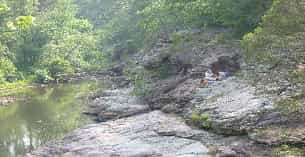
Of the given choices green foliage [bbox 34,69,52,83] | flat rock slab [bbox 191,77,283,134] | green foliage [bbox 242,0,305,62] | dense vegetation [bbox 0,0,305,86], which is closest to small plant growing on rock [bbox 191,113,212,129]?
flat rock slab [bbox 191,77,283,134]

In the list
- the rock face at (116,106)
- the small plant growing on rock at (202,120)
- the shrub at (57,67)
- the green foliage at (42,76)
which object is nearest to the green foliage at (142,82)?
the rock face at (116,106)

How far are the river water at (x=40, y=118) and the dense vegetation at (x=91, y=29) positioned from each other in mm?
6746

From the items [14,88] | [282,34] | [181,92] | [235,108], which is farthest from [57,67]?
[282,34]

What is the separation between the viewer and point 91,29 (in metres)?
75.8

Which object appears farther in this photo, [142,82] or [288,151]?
[142,82]

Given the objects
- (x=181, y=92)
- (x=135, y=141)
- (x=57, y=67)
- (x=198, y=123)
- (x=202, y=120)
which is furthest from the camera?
(x=57, y=67)

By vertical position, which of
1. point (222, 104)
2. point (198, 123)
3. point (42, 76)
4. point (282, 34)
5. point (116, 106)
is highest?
point (282, 34)

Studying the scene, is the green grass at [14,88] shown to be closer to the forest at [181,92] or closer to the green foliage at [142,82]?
the forest at [181,92]

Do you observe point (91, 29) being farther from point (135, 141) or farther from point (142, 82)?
point (135, 141)

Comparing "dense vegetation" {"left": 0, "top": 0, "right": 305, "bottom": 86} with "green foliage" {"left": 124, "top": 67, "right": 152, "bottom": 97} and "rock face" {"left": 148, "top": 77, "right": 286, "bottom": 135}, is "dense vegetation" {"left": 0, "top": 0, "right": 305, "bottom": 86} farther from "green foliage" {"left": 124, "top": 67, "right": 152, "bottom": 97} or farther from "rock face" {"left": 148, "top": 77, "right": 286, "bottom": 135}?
"rock face" {"left": 148, "top": 77, "right": 286, "bottom": 135}

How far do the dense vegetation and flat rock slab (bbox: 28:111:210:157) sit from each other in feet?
29.8

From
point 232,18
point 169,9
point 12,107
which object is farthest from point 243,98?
point 12,107

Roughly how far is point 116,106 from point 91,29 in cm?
4929

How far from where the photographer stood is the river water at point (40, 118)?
28.1 meters
